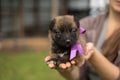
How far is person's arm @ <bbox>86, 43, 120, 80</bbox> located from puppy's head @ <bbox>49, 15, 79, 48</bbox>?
52cm

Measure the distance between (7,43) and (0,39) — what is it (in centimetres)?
56

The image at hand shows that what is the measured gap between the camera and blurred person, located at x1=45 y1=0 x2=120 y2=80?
3697 millimetres

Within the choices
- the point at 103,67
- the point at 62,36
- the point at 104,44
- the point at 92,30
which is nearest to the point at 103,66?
the point at 103,67

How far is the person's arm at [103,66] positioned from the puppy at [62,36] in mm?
444

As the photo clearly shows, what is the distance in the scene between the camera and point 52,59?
3.14 metres

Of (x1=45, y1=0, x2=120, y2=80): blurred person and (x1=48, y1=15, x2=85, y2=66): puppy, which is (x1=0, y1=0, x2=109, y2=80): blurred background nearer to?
(x1=45, y1=0, x2=120, y2=80): blurred person

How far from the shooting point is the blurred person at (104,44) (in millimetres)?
3697

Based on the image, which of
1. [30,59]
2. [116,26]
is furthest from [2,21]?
[116,26]

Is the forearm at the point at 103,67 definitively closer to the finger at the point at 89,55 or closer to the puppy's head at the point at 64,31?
the finger at the point at 89,55

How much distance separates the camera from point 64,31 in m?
2.94

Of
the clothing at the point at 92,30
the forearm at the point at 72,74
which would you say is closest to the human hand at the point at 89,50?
the forearm at the point at 72,74

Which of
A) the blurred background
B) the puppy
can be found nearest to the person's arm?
the puppy

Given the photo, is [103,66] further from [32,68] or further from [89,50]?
[32,68]

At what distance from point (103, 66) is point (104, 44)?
0.21 meters
